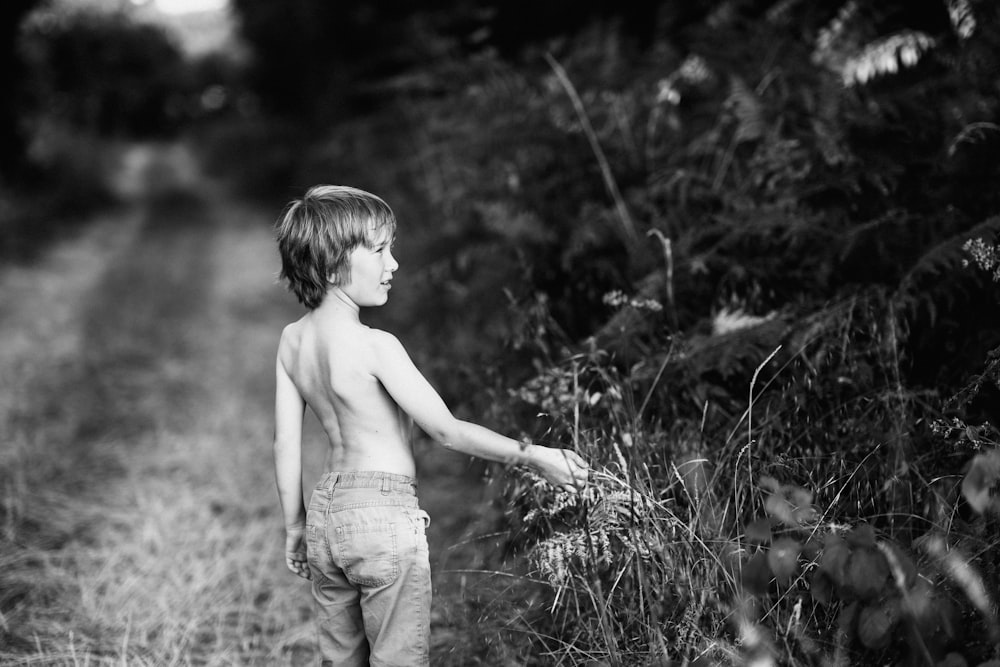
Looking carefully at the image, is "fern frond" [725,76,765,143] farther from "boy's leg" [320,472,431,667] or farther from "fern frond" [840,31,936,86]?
"boy's leg" [320,472,431,667]

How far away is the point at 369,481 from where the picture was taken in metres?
2.11

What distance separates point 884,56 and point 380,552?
332 centimetres

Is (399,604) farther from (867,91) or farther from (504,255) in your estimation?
(867,91)

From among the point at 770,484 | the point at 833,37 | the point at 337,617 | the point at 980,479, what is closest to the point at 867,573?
the point at 980,479

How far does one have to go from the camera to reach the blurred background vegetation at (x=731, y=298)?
215cm

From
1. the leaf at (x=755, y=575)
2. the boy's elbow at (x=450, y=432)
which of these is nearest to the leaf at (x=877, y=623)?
the leaf at (x=755, y=575)

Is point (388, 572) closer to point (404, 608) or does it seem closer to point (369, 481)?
point (404, 608)

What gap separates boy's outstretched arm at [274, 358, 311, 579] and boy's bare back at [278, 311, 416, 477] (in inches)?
3.5

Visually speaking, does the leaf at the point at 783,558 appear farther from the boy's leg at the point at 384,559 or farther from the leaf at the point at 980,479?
the boy's leg at the point at 384,559

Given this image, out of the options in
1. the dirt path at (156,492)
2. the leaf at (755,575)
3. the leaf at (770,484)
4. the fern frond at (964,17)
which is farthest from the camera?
the fern frond at (964,17)

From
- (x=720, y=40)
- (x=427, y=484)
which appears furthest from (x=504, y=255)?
(x=720, y=40)

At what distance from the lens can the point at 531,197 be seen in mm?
4695

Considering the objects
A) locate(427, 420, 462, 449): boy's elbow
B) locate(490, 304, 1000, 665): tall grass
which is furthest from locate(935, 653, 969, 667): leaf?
locate(427, 420, 462, 449): boy's elbow

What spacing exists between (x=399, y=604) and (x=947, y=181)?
9.28ft
